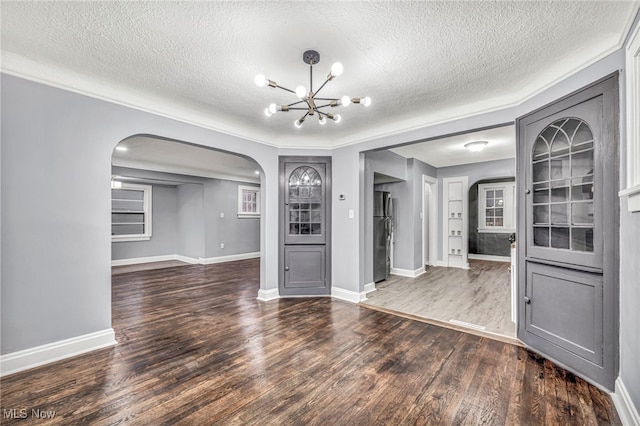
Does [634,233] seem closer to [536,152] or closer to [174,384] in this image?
[536,152]

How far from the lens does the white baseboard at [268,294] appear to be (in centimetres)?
416

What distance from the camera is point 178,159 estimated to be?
5668 millimetres

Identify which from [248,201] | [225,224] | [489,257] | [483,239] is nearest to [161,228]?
[225,224]

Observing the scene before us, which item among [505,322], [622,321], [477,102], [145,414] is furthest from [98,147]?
[505,322]

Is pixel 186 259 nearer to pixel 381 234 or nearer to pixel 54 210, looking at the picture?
pixel 381 234

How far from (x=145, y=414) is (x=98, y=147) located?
2.28m

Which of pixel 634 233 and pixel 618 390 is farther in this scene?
pixel 618 390

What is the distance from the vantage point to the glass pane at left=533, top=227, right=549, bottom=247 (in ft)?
8.02

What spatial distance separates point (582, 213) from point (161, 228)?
875cm

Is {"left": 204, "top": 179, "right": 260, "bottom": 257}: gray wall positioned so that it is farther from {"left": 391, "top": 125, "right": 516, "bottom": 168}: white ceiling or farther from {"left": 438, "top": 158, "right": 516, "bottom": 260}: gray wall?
{"left": 438, "top": 158, "right": 516, "bottom": 260}: gray wall

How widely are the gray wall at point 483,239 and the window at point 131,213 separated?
8.95 m

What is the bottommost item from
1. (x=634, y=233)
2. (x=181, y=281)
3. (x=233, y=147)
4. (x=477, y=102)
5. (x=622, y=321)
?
(x=181, y=281)

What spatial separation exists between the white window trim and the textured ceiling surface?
19 cm

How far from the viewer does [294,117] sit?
346 centimetres
